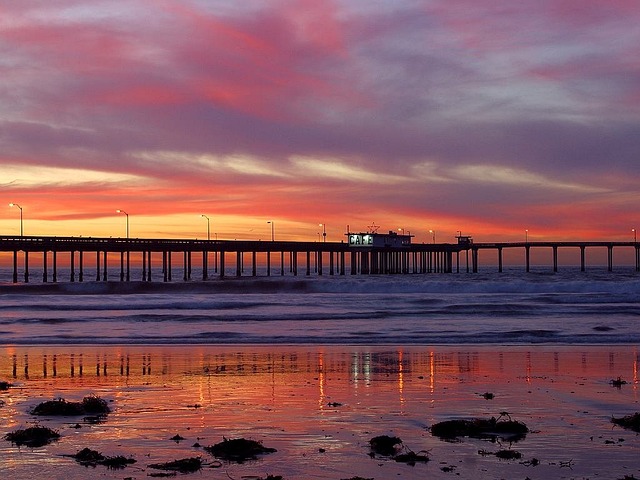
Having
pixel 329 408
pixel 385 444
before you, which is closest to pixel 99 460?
pixel 385 444

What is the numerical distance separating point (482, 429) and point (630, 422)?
201 centimetres

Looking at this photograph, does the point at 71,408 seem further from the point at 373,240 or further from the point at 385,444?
the point at 373,240

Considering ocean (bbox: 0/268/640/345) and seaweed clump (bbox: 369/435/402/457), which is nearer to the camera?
seaweed clump (bbox: 369/435/402/457)

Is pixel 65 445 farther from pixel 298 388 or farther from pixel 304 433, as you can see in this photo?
pixel 298 388

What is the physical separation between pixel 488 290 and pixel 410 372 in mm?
62277

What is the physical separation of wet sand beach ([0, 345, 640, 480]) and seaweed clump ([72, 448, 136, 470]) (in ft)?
0.38

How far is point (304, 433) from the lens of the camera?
10641 millimetres

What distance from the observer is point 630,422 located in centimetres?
1096

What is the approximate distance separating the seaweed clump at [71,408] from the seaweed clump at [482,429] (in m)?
4.93

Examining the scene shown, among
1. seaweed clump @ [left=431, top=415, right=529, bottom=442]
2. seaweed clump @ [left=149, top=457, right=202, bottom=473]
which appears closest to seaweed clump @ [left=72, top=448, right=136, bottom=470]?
seaweed clump @ [left=149, top=457, right=202, bottom=473]

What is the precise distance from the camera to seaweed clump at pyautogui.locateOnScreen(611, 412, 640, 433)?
35.6 feet

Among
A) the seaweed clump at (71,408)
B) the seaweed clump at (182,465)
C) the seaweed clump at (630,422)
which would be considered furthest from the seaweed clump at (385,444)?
the seaweed clump at (71,408)

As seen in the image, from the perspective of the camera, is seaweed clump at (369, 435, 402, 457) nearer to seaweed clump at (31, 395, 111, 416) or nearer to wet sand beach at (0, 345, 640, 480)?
wet sand beach at (0, 345, 640, 480)

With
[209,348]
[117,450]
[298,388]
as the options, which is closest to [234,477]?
[117,450]
